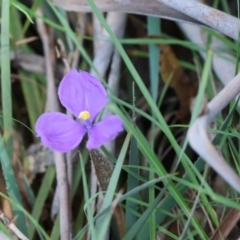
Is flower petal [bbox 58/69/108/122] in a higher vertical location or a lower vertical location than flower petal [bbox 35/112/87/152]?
higher

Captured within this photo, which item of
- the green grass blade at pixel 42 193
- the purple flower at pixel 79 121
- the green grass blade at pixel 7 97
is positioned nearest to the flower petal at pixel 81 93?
the purple flower at pixel 79 121

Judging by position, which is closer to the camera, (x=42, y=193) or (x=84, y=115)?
(x=84, y=115)

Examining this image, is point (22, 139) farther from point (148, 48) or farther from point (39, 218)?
point (148, 48)

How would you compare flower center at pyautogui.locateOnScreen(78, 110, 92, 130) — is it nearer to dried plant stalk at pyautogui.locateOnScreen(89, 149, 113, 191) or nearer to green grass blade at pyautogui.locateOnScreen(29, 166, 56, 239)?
dried plant stalk at pyautogui.locateOnScreen(89, 149, 113, 191)

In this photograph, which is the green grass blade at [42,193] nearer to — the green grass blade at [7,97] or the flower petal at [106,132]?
the green grass blade at [7,97]

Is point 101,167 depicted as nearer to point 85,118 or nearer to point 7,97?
point 85,118

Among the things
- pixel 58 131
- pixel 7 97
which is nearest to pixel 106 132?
pixel 58 131

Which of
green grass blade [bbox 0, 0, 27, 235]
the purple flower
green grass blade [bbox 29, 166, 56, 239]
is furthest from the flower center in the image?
green grass blade [bbox 29, 166, 56, 239]

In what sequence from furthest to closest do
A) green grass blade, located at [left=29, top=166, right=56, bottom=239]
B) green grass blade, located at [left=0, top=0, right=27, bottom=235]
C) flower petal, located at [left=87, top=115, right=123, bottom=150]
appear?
green grass blade, located at [left=29, top=166, right=56, bottom=239] → green grass blade, located at [left=0, top=0, right=27, bottom=235] → flower petal, located at [left=87, top=115, right=123, bottom=150]

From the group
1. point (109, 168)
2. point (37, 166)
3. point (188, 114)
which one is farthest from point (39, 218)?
point (188, 114)
